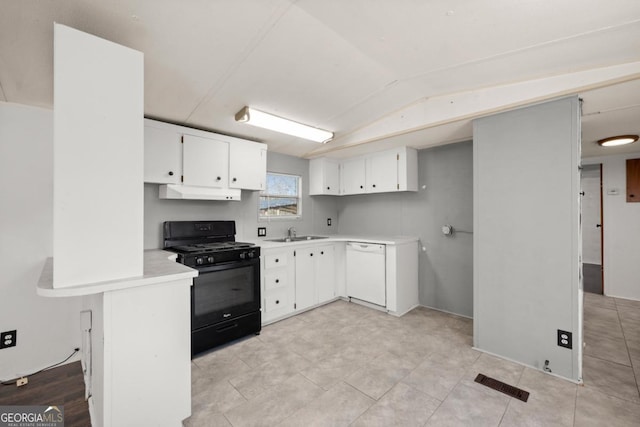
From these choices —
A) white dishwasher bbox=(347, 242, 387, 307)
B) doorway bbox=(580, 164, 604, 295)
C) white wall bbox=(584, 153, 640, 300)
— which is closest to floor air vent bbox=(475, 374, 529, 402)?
white dishwasher bbox=(347, 242, 387, 307)

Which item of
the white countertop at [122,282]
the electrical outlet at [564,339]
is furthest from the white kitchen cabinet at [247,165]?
the electrical outlet at [564,339]

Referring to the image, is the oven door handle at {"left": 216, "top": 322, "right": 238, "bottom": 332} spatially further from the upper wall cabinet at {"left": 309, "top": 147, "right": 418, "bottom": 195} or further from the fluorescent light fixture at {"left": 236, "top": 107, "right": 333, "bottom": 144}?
the upper wall cabinet at {"left": 309, "top": 147, "right": 418, "bottom": 195}

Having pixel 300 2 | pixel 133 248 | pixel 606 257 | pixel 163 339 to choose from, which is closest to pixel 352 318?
pixel 163 339

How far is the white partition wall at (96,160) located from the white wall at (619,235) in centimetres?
630

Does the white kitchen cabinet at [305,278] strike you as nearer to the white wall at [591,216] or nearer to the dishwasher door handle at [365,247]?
the dishwasher door handle at [365,247]

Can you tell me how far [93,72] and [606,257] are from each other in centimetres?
663

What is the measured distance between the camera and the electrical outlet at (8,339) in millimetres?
2152

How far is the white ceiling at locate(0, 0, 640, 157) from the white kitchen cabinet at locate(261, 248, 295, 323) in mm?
1622

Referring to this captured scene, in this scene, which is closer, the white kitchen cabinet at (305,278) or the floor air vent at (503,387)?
the floor air vent at (503,387)

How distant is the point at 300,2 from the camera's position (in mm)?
1534

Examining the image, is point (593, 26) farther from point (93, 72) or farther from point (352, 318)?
point (352, 318)

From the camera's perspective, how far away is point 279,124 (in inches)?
117

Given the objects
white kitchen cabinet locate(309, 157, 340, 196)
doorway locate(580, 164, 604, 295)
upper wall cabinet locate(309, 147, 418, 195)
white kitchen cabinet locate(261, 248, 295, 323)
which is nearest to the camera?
white kitchen cabinet locate(261, 248, 295, 323)

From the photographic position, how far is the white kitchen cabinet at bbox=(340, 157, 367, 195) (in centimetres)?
422
